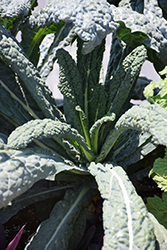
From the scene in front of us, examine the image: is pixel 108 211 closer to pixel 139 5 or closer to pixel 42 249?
pixel 42 249

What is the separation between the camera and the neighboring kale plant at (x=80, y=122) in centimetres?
52

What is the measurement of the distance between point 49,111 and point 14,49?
23 centimetres

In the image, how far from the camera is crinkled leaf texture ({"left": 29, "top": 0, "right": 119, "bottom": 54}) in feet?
1.91

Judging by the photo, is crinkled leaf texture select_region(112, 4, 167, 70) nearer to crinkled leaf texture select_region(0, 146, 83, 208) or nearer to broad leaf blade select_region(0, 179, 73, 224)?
crinkled leaf texture select_region(0, 146, 83, 208)

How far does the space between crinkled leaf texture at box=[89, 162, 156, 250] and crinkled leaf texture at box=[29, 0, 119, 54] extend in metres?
0.38

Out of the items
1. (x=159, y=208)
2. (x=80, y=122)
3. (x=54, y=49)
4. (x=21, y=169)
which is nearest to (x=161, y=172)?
(x=159, y=208)

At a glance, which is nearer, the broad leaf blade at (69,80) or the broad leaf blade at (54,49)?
the broad leaf blade at (69,80)

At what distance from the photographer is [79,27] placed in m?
0.58

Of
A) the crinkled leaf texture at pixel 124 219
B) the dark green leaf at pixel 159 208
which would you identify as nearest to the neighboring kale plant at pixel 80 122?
the crinkled leaf texture at pixel 124 219

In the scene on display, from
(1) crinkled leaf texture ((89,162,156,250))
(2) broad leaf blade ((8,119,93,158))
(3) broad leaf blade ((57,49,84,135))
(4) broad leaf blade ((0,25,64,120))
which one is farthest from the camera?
(3) broad leaf blade ((57,49,84,135))

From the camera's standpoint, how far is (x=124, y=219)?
0.49 m

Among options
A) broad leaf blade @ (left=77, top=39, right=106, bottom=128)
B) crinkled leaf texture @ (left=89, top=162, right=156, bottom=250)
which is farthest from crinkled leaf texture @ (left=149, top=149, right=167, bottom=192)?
broad leaf blade @ (left=77, top=39, right=106, bottom=128)

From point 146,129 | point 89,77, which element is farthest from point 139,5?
point 146,129

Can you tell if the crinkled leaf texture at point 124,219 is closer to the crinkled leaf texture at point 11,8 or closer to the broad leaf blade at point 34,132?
the broad leaf blade at point 34,132
